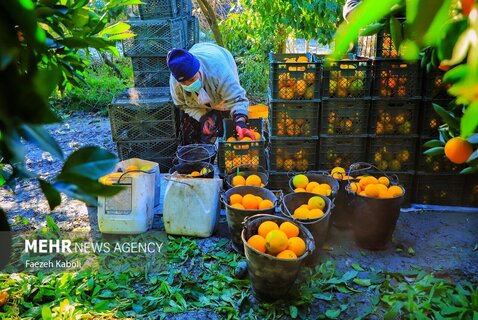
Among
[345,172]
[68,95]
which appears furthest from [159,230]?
[68,95]

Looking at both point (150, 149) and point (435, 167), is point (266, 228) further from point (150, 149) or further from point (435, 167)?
point (150, 149)

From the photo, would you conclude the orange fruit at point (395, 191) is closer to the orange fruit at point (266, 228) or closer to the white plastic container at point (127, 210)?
the orange fruit at point (266, 228)

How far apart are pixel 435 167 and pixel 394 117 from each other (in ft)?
1.74

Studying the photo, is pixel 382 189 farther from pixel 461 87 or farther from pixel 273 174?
pixel 461 87

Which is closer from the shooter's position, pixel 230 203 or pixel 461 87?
pixel 461 87

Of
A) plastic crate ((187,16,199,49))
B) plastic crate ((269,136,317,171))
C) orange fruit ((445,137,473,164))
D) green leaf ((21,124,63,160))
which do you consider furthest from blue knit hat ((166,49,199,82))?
green leaf ((21,124,63,160))

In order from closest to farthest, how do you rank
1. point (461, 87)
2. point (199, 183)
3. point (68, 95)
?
point (461, 87) → point (199, 183) → point (68, 95)

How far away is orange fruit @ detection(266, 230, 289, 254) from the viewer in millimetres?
2320

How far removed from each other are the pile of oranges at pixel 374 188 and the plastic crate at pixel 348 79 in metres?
0.67

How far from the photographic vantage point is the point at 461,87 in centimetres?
32

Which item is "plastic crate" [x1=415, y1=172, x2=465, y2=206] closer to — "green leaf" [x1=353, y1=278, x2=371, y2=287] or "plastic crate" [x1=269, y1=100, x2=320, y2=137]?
"plastic crate" [x1=269, y1=100, x2=320, y2=137]

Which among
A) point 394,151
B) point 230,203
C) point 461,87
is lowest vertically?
point 230,203

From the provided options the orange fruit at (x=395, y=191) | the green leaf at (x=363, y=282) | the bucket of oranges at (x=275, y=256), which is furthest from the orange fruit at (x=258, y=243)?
the orange fruit at (x=395, y=191)

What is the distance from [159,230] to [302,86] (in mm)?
1562
